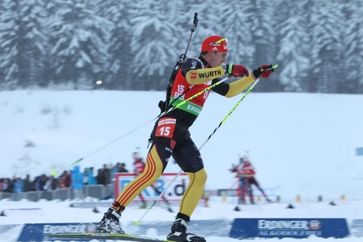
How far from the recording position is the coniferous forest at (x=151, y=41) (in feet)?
220

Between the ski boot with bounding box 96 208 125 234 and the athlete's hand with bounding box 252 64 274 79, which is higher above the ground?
the athlete's hand with bounding box 252 64 274 79

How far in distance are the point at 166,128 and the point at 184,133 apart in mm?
205

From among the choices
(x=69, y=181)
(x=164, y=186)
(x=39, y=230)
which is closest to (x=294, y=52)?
(x=69, y=181)

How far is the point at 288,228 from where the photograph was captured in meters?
7.83

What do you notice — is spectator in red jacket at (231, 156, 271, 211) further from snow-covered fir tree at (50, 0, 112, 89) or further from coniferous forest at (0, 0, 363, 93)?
snow-covered fir tree at (50, 0, 112, 89)

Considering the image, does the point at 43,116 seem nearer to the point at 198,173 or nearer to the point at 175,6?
the point at 175,6

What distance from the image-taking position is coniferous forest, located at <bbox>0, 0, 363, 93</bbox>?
67.0 m

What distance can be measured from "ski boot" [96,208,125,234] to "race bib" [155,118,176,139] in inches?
34.1

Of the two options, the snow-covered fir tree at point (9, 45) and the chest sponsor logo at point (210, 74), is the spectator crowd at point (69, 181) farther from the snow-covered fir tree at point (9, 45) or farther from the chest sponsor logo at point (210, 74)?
the snow-covered fir tree at point (9, 45)

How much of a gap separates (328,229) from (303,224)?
286 mm

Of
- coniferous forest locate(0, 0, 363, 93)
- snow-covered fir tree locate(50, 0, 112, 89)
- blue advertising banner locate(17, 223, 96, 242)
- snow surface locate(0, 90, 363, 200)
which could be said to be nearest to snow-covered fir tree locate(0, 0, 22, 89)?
coniferous forest locate(0, 0, 363, 93)

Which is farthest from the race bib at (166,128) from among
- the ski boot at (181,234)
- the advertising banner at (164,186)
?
the advertising banner at (164,186)

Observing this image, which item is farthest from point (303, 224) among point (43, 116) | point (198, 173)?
point (43, 116)

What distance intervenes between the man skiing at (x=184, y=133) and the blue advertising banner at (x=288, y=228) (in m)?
1.22
